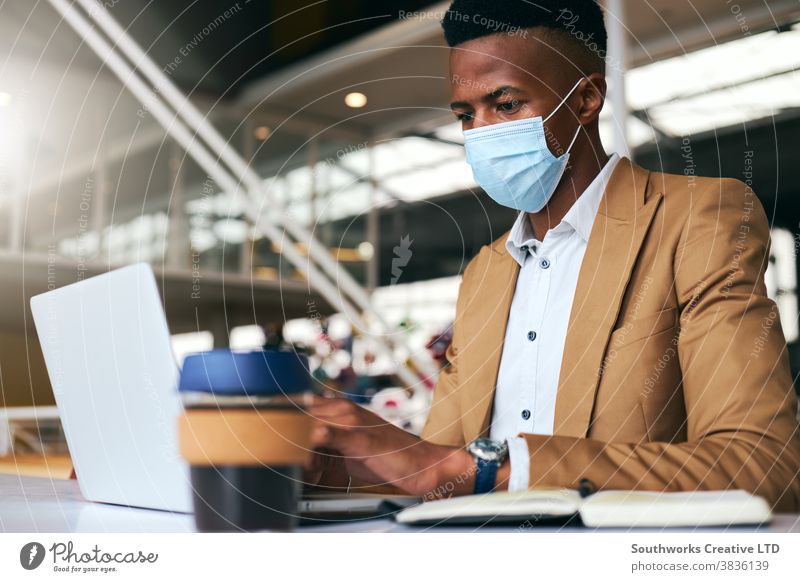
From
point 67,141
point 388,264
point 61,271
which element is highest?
point 67,141

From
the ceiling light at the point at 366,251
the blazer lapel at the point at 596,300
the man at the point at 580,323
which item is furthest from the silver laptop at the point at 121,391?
the ceiling light at the point at 366,251

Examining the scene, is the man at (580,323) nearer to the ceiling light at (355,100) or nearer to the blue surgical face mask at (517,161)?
the blue surgical face mask at (517,161)

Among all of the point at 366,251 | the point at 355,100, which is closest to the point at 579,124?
the point at 355,100

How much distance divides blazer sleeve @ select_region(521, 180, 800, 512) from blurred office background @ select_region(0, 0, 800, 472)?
1942 mm

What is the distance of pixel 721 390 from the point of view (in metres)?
0.90

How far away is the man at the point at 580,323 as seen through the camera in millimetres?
763

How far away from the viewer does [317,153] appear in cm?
568

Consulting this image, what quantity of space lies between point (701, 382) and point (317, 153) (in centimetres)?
493

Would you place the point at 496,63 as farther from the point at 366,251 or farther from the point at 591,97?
the point at 366,251

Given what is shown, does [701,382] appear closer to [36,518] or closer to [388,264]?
[36,518]

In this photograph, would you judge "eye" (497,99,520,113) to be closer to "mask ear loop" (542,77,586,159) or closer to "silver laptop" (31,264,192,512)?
"mask ear loop" (542,77,586,159)

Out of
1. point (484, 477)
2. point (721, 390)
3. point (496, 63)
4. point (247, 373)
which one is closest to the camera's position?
point (247, 373)

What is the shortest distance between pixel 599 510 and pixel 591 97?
82 centimetres
